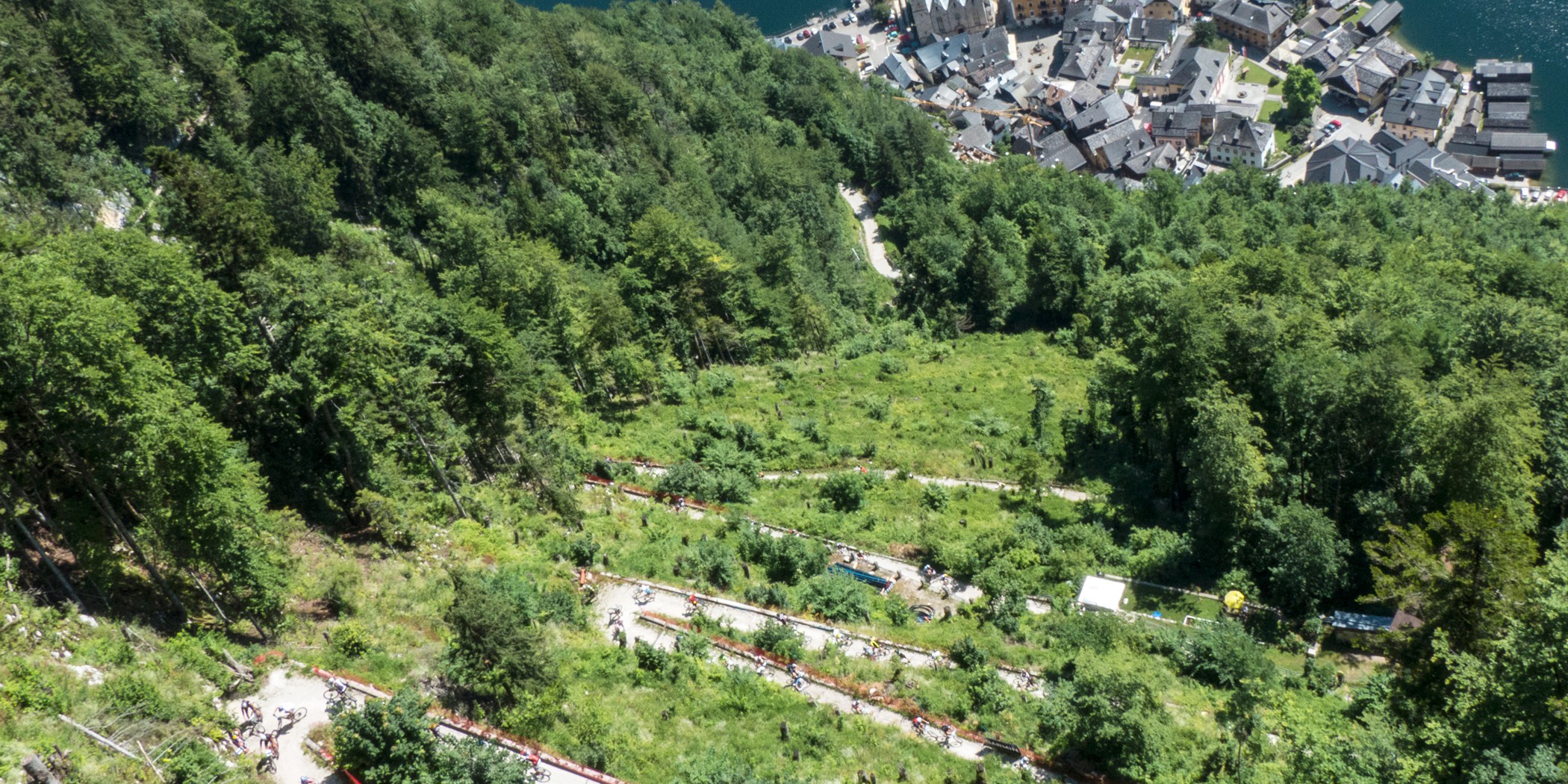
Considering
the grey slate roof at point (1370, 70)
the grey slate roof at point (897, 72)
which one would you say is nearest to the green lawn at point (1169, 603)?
the grey slate roof at point (1370, 70)

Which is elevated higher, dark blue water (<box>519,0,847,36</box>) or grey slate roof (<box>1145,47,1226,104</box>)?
dark blue water (<box>519,0,847,36</box>)

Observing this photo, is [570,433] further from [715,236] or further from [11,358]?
[715,236]

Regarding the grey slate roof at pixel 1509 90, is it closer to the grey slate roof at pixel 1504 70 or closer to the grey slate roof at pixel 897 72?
the grey slate roof at pixel 1504 70

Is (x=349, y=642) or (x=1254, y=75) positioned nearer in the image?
(x=349, y=642)

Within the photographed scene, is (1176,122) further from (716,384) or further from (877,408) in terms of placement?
(716,384)

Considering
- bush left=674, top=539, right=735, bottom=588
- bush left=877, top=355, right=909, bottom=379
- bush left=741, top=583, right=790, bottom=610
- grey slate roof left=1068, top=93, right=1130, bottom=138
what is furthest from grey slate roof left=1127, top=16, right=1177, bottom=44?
bush left=741, top=583, right=790, bottom=610

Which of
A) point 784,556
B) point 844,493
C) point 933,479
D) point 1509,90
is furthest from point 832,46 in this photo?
point 784,556

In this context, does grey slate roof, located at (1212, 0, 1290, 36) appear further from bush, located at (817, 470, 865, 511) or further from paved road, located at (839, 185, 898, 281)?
bush, located at (817, 470, 865, 511)
